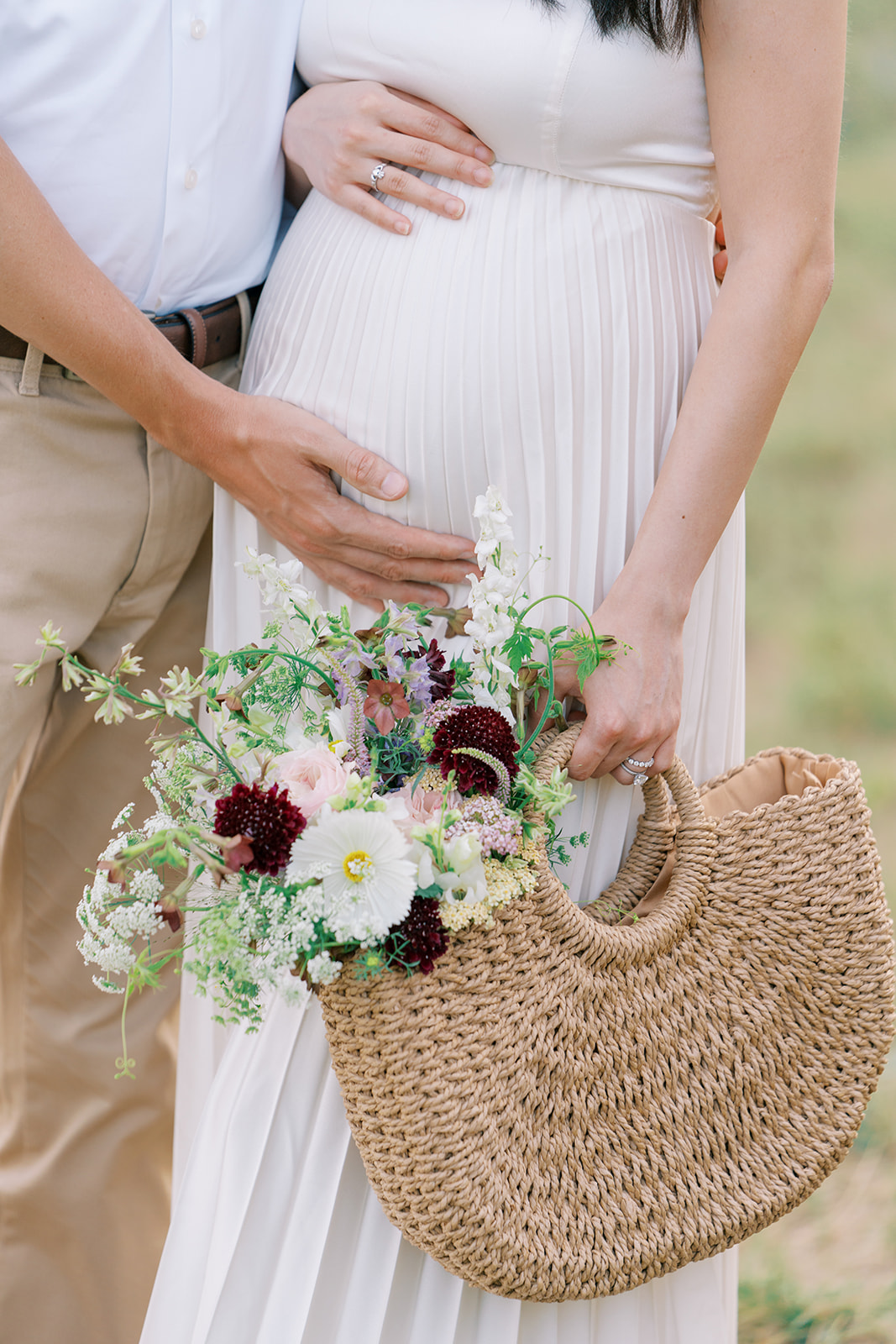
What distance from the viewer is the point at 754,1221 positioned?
1.02m

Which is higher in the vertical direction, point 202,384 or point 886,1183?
point 202,384

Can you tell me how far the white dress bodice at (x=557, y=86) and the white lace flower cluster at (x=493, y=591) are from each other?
367mm

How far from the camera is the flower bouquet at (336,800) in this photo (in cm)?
84

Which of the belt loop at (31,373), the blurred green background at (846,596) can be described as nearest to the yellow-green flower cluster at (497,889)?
the belt loop at (31,373)

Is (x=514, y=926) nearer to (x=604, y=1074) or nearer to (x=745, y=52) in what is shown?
(x=604, y=1074)

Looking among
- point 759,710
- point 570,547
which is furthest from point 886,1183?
point 570,547

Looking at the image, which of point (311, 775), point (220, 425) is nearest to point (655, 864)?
point (311, 775)

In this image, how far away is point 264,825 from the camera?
84cm

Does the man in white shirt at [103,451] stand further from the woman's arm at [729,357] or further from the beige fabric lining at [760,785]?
the beige fabric lining at [760,785]

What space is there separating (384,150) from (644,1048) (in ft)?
2.99

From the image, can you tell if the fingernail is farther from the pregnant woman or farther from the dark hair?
the dark hair

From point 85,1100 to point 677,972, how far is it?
974 millimetres

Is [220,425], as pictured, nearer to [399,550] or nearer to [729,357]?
[399,550]

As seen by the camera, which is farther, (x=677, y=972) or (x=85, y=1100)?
(x=85, y=1100)
